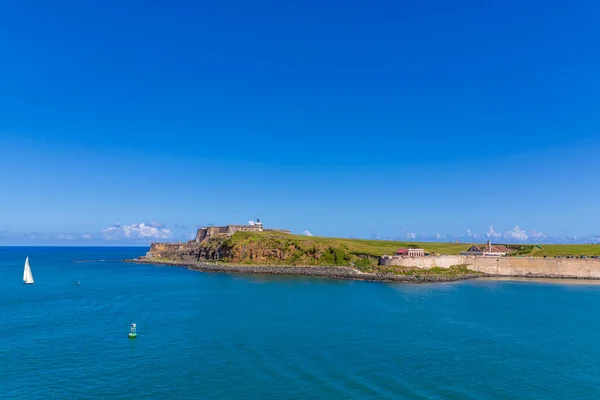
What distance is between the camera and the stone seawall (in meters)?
86.3

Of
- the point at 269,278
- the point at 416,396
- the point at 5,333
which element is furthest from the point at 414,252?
the point at 5,333

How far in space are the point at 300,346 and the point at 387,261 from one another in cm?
6052

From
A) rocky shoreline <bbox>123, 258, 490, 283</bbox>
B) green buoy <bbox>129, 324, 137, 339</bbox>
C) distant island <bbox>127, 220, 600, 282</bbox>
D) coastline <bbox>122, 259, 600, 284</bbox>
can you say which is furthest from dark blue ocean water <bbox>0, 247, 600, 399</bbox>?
distant island <bbox>127, 220, 600, 282</bbox>

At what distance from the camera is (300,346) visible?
105 ft

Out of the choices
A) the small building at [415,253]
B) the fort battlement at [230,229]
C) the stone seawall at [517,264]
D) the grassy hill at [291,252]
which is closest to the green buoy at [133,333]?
the grassy hill at [291,252]

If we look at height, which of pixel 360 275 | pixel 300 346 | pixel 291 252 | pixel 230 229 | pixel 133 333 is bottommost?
pixel 300 346

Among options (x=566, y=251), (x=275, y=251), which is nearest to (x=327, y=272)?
(x=275, y=251)

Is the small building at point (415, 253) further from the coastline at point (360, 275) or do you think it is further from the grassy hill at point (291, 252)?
the coastline at point (360, 275)

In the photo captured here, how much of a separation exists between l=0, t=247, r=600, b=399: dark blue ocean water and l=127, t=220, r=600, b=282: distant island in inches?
1059

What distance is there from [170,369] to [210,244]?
97062 millimetres

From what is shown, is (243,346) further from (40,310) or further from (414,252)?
(414,252)

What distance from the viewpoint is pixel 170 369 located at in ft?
89.2

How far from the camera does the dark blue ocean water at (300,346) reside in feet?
79.3

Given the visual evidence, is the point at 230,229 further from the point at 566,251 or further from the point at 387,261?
the point at 566,251
